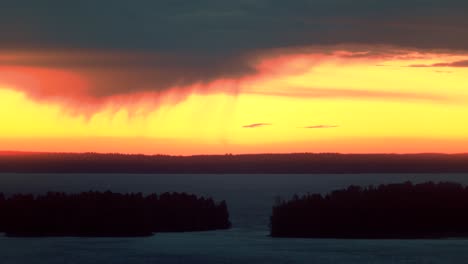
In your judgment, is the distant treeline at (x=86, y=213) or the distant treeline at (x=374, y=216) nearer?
the distant treeline at (x=86, y=213)

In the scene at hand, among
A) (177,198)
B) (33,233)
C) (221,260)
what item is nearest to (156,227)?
(177,198)

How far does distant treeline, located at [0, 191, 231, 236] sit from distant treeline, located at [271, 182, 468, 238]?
1242 centimetres

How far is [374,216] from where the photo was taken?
12912 cm

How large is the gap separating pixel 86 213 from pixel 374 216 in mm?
30372

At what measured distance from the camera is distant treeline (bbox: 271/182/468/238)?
128 m

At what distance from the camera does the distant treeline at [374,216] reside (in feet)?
420

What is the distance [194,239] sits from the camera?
123688 mm

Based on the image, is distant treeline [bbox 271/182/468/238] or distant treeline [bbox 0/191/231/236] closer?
distant treeline [bbox 0/191/231/236]

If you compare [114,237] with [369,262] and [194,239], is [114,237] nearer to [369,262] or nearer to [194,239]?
[194,239]

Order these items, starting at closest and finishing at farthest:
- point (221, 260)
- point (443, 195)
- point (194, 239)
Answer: point (221, 260) < point (194, 239) < point (443, 195)

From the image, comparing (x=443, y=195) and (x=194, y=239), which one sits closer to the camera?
(x=194, y=239)

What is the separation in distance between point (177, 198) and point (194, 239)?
14.8 meters

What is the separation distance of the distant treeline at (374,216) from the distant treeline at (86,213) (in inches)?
489

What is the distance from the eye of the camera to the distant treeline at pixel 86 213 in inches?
5025
